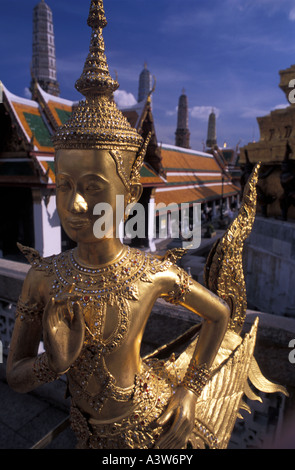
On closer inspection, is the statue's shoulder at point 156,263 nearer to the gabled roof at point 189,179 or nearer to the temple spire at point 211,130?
the gabled roof at point 189,179

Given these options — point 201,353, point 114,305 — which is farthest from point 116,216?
point 201,353

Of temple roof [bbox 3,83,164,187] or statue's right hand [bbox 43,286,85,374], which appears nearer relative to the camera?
statue's right hand [bbox 43,286,85,374]

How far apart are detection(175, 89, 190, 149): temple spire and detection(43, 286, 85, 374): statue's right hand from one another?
4465 cm

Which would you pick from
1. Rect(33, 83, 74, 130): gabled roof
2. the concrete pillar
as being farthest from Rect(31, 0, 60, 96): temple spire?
the concrete pillar

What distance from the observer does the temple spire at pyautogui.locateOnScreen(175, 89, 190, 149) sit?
4338 cm

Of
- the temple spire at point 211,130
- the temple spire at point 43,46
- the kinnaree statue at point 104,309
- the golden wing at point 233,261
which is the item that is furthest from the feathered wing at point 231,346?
the temple spire at point 211,130

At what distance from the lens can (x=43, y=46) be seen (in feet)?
84.4

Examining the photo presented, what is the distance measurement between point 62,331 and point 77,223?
515mm

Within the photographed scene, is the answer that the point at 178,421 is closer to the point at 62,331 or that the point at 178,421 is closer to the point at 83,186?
the point at 62,331

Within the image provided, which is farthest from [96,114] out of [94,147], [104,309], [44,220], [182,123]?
[182,123]

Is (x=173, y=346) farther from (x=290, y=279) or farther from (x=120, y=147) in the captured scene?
(x=290, y=279)

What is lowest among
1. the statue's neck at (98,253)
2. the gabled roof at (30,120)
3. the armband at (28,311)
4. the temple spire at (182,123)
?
the armband at (28,311)

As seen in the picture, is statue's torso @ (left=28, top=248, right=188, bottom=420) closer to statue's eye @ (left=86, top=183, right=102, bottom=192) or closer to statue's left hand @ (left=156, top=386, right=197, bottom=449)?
statue's left hand @ (left=156, top=386, right=197, bottom=449)

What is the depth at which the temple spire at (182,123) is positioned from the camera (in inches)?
1708
